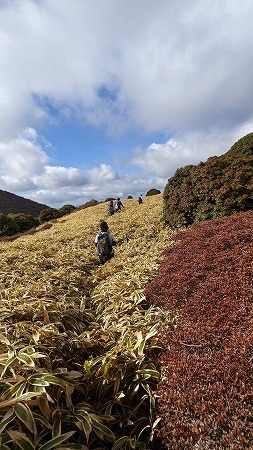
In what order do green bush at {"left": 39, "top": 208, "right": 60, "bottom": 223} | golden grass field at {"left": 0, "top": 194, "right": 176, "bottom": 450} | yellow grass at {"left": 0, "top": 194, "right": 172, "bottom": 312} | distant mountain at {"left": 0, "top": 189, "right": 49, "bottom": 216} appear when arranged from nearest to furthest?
1. golden grass field at {"left": 0, "top": 194, "right": 176, "bottom": 450}
2. yellow grass at {"left": 0, "top": 194, "right": 172, "bottom": 312}
3. green bush at {"left": 39, "top": 208, "right": 60, "bottom": 223}
4. distant mountain at {"left": 0, "top": 189, "right": 49, "bottom": 216}

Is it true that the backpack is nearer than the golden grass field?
No

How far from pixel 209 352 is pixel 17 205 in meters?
81.1

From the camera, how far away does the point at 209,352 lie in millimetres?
3023

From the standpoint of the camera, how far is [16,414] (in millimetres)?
2344

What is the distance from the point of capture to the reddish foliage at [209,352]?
2.26 m

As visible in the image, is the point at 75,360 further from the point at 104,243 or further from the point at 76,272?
the point at 104,243

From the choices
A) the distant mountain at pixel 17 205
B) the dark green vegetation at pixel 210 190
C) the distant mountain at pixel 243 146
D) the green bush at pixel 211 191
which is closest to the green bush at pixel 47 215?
the distant mountain at pixel 243 146

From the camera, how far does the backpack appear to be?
9359 mm

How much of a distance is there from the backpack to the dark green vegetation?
3514 mm

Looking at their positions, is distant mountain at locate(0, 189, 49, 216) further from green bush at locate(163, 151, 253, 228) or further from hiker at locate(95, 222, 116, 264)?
hiker at locate(95, 222, 116, 264)

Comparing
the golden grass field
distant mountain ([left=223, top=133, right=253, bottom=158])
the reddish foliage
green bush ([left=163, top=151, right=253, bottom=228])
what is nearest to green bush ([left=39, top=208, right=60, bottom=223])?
distant mountain ([left=223, top=133, right=253, bottom=158])

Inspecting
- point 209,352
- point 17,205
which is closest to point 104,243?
point 209,352

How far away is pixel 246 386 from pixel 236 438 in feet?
1.62

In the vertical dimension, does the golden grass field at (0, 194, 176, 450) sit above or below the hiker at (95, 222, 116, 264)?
below
